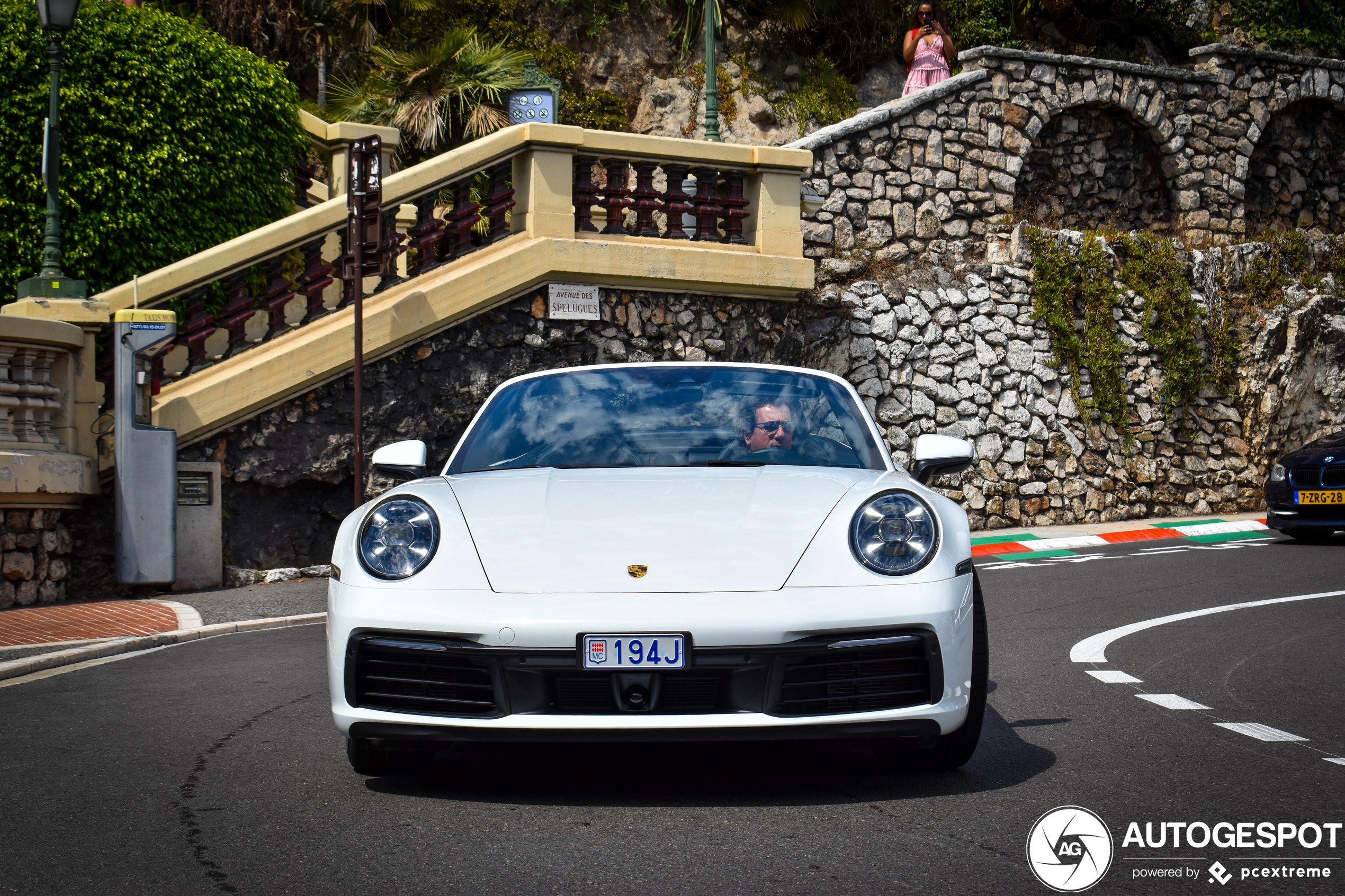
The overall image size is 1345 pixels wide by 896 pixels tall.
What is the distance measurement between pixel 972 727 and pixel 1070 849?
724mm

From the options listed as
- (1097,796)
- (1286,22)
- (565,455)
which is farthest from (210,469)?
(1286,22)

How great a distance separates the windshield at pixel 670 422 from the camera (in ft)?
16.5

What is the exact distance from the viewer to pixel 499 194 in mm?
13578

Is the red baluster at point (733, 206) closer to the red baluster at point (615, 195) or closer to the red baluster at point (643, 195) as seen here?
the red baluster at point (643, 195)

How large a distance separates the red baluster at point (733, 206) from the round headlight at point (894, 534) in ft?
35.4

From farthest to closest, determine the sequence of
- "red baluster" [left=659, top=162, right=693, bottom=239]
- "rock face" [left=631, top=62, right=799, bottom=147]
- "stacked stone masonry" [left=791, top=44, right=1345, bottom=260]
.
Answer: "rock face" [left=631, top=62, right=799, bottom=147], "stacked stone masonry" [left=791, top=44, right=1345, bottom=260], "red baluster" [left=659, top=162, right=693, bottom=239]

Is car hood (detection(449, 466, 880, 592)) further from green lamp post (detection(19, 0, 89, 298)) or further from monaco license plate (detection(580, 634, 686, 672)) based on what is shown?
green lamp post (detection(19, 0, 89, 298))

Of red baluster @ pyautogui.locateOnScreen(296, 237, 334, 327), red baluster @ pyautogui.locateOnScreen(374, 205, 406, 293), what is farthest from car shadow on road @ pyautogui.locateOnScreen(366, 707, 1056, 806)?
red baluster @ pyautogui.locateOnScreen(374, 205, 406, 293)

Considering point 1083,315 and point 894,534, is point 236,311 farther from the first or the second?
point 1083,315

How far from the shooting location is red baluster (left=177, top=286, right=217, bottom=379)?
38.9 feet

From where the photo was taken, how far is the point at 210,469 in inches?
455

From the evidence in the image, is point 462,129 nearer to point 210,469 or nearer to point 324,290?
point 324,290

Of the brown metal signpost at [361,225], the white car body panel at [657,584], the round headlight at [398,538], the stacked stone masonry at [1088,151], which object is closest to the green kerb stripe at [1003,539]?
the stacked stone masonry at [1088,151]

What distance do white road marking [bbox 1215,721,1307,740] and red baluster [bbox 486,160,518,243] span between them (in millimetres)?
9552
